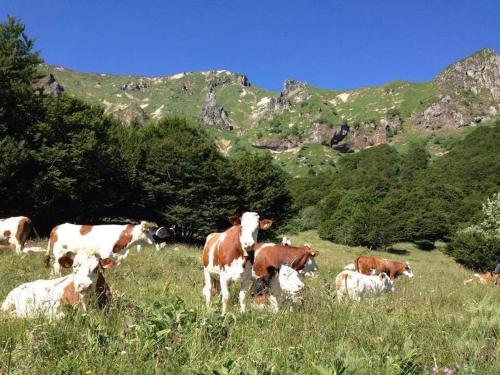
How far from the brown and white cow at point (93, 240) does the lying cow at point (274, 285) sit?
5857mm

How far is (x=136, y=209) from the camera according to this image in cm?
4584

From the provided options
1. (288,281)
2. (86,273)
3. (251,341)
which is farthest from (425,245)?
(251,341)

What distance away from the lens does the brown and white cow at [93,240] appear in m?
13.6

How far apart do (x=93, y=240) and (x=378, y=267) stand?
1253cm

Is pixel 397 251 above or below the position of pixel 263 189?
below

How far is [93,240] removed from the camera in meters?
13.8

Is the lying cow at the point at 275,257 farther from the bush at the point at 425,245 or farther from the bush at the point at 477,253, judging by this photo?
the bush at the point at 425,245

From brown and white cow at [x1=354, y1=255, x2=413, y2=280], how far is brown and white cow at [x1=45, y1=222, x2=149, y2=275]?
34.3 feet

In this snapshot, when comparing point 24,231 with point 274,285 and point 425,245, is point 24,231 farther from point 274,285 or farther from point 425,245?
point 425,245

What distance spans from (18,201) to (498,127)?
160 meters

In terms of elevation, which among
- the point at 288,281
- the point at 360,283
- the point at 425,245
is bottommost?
the point at 425,245

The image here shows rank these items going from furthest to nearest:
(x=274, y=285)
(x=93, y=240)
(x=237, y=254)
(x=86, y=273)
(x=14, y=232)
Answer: (x=14, y=232) < (x=93, y=240) < (x=274, y=285) < (x=237, y=254) < (x=86, y=273)

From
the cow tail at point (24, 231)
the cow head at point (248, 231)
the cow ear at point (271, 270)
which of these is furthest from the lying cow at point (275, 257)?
the cow tail at point (24, 231)

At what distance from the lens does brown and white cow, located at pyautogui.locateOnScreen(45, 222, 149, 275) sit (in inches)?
536
